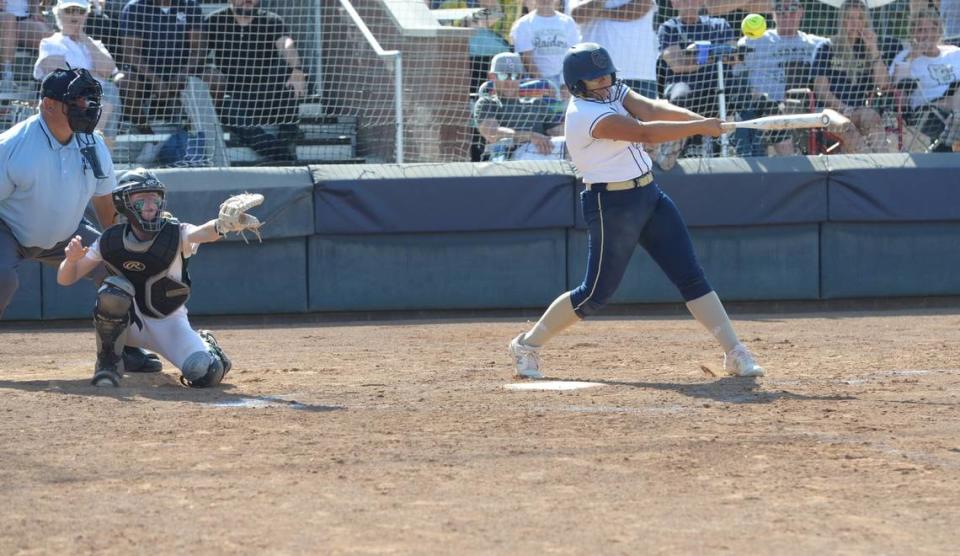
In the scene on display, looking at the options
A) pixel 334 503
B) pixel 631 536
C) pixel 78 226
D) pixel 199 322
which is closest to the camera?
pixel 631 536

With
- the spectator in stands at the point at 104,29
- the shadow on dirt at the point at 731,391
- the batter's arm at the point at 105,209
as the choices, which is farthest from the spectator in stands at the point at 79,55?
the shadow on dirt at the point at 731,391

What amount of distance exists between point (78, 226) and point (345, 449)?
3085 millimetres

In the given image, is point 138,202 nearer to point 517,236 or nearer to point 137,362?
point 137,362

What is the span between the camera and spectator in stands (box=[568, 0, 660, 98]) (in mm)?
11680

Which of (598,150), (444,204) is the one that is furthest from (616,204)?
(444,204)

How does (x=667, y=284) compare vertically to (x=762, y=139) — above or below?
below

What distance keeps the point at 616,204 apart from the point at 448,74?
5.73m

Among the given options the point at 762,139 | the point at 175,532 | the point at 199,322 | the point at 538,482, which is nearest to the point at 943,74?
the point at 762,139

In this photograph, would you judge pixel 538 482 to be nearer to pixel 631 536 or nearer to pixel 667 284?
pixel 631 536

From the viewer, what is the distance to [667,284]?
11266mm

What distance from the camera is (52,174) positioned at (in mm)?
7277

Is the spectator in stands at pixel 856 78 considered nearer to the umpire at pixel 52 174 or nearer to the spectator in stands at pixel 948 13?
the spectator in stands at pixel 948 13

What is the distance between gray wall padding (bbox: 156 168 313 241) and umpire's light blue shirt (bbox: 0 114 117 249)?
320cm

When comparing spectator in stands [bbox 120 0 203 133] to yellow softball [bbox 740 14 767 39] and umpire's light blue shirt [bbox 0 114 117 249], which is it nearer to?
umpire's light blue shirt [bbox 0 114 117 249]
